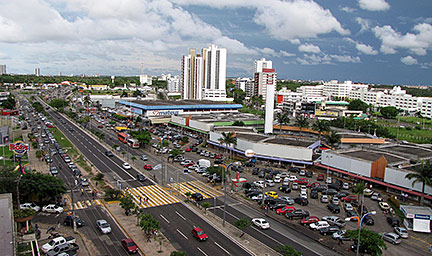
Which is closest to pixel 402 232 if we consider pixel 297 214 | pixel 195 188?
pixel 297 214

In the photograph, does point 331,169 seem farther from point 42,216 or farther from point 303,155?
point 42,216

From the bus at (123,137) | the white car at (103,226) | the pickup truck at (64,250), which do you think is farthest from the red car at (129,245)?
the bus at (123,137)

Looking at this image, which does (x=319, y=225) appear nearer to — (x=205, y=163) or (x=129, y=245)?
(x=129, y=245)

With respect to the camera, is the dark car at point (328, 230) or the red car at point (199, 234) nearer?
the red car at point (199, 234)

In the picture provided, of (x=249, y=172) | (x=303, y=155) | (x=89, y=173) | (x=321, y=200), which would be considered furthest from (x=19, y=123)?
(x=321, y=200)

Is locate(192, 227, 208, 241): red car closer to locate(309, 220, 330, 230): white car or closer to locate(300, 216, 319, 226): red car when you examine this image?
locate(300, 216, 319, 226): red car

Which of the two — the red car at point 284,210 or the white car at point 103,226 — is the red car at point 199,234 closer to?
the white car at point 103,226
